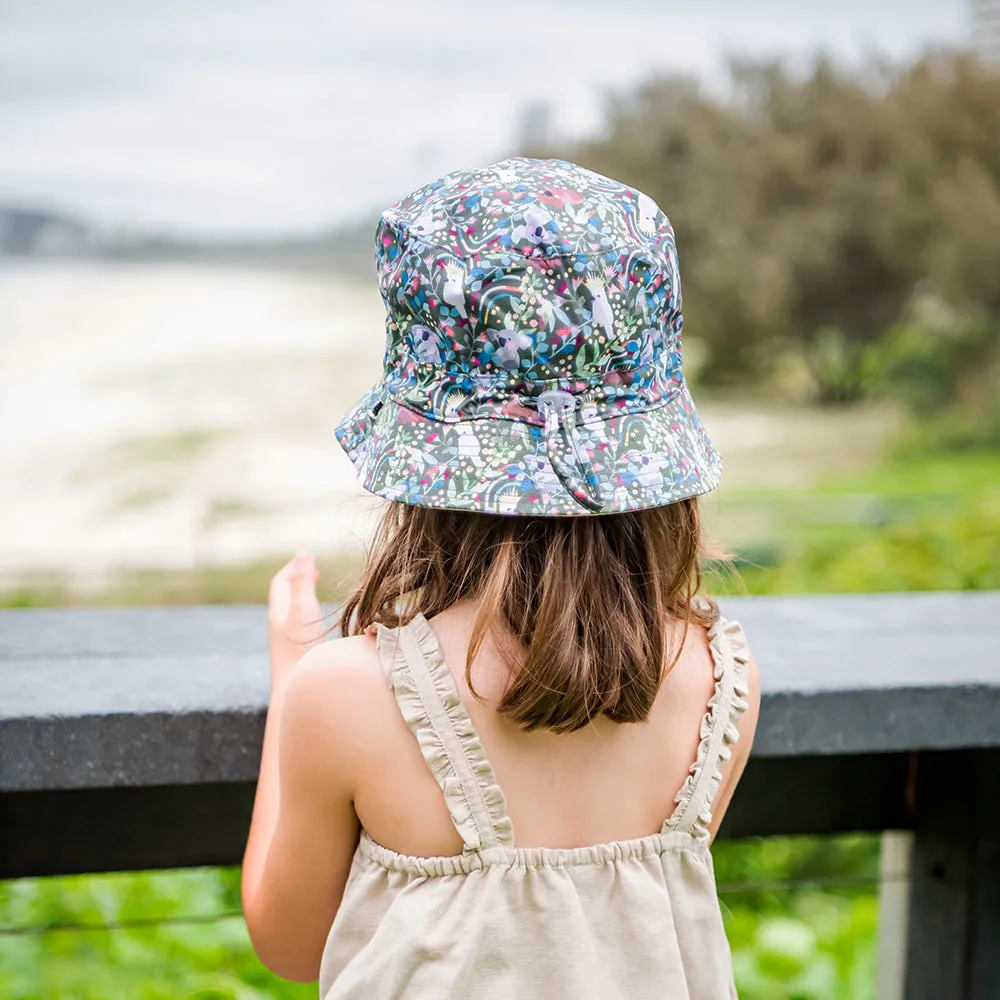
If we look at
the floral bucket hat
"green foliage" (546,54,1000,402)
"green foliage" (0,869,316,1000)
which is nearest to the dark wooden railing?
the floral bucket hat

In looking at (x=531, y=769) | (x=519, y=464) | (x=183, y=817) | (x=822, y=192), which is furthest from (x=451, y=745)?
(x=822, y=192)

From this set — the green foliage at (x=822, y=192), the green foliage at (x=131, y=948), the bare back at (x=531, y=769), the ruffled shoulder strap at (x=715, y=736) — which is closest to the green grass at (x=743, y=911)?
the green foliage at (x=131, y=948)

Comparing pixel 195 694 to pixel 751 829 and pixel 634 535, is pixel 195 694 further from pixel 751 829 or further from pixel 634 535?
pixel 751 829

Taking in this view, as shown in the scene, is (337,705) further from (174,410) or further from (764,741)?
(174,410)

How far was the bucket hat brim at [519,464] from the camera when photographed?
107cm

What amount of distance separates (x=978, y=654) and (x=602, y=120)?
12952 millimetres

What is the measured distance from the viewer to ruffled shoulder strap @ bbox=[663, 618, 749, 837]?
3.92 feet

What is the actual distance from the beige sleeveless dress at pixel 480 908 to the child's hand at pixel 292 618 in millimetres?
206

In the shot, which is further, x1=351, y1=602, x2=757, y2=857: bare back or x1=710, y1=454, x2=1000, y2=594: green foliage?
x1=710, y1=454, x2=1000, y2=594: green foliage

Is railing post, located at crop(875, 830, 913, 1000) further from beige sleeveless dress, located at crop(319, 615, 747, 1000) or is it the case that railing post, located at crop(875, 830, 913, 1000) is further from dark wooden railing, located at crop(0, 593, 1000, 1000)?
beige sleeveless dress, located at crop(319, 615, 747, 1000)

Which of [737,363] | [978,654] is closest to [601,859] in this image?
[978,654]

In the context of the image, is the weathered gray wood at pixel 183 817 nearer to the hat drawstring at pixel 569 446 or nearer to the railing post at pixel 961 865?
the railing post at pixel 961 865

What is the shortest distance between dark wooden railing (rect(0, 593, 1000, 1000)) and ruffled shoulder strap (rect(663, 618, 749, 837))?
119mm

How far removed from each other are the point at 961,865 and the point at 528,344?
3.90 feet
